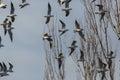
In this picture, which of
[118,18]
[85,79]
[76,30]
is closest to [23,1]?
[76,30]

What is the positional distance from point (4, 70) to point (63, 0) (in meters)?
3.09

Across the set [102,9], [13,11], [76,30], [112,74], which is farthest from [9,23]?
[112,74]

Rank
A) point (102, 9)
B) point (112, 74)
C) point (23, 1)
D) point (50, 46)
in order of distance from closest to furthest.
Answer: point (23, 1)
point (102, 9)
point (112, 74)
point (50, 46)

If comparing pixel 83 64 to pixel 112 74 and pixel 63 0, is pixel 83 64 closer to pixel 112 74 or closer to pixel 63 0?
pixel 112 74

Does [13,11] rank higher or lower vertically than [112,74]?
higher

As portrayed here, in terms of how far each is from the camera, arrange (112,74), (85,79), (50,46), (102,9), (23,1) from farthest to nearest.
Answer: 1. (50,46)
2. (85,79)
3. (112,74)
4. (102,9)
5. (23,1)

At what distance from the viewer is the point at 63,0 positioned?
1540 centimetres

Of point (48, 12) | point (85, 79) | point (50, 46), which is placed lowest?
point (85, 79)

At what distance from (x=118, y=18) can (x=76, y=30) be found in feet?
5.95

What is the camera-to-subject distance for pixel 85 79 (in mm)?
19141

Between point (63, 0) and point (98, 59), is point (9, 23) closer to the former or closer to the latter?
point (63, 0)

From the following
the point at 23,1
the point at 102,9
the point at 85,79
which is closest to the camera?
the point at 23,1

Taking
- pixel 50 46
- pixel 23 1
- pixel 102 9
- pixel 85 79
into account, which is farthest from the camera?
pixel 50 46

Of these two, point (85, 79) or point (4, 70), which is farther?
point (85, 79)
